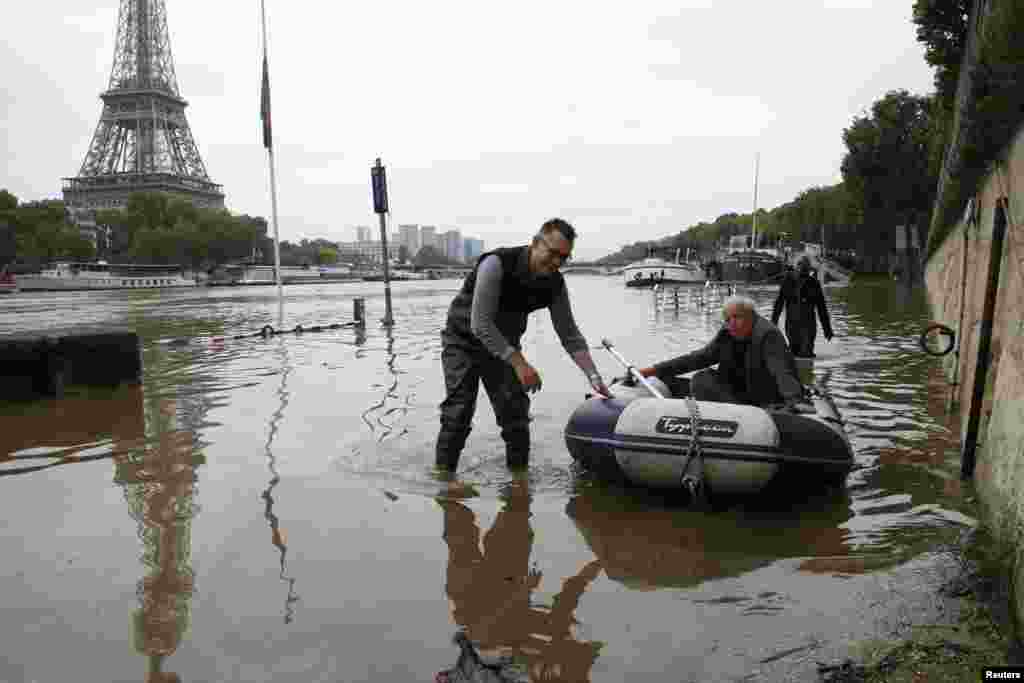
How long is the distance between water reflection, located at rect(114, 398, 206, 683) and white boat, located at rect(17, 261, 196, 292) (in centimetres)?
8272

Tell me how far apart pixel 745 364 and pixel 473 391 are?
7.17 ft

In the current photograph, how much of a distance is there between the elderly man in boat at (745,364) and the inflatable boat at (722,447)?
740 millimetres

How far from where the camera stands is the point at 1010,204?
571cm

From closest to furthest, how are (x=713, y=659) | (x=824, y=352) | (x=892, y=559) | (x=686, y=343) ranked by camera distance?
(x=713, y=659) < (x=892, y=559) < (x=824, y=352) < (x=686, y=343)

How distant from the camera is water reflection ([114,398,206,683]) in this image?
143 inches

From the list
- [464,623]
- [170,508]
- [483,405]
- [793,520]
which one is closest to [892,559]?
A: [793,520]

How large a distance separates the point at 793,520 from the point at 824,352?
10081 mm

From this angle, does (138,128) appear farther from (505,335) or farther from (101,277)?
(505,335)

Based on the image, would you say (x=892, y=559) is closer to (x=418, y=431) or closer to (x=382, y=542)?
(x=382, y=542)

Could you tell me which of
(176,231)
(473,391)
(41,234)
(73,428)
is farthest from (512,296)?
(176,231)

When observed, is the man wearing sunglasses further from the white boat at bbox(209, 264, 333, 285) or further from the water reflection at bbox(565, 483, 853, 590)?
the white boat at bbox(209, 264, 333, 285)

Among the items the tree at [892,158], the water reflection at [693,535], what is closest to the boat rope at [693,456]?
the water reflection at [693,535]

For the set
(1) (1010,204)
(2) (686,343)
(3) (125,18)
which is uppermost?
(3) (125,18)

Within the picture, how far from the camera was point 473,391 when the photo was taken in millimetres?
6105
